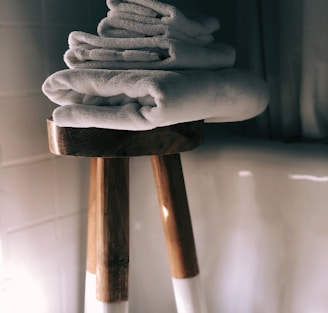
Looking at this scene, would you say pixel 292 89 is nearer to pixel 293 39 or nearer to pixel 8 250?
pixel 293 39

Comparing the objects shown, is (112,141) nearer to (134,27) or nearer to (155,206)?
(134,27)

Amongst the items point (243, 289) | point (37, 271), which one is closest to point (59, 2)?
point (37, 271)

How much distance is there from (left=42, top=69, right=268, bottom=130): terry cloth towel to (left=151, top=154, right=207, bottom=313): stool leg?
13 centimetres

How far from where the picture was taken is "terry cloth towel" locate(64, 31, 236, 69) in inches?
33.6

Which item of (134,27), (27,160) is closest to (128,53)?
(134,27)

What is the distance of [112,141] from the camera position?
84 cm

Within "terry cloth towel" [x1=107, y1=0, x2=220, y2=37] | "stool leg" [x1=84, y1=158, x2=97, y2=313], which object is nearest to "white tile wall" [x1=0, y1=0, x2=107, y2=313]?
"stool leg" [x1=84, y1=158, x2=97, y2=313]

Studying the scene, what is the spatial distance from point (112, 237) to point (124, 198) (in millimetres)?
67

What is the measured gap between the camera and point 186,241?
965 millimetres

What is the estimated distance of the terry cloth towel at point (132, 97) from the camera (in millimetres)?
779

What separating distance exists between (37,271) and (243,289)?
16.9 inches

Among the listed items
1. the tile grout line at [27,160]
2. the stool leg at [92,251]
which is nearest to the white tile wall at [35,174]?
the tile grout line at [27,160]

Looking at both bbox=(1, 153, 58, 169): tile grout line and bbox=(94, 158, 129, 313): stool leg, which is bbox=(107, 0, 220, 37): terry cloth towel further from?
bbox=(1, 153, 58, 169): tile grout line

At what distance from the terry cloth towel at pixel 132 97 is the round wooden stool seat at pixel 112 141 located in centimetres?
3
